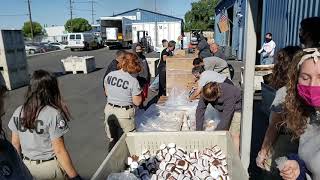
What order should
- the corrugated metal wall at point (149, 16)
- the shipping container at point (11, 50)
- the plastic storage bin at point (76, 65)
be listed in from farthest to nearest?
the corrugated metal wall at point (149, 16) < the plastic storage bin at point (76, 65) < the shipping container at point (11, 50)

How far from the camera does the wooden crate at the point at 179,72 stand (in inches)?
317

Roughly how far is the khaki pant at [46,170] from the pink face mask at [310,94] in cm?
226

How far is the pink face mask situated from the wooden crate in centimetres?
598

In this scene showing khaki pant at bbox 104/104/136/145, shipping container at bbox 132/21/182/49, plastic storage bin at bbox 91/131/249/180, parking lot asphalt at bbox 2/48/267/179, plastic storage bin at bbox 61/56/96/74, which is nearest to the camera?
plastic storage bin at bbox 91/131/249/180

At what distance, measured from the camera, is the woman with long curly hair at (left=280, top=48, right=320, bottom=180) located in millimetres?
1946

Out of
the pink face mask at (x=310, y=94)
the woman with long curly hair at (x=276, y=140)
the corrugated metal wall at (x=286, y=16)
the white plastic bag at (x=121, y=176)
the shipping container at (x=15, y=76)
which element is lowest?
the shipping container at (x=15, y=76)

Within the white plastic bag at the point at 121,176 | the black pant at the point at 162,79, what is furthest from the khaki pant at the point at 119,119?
the black pant at the point at 162,79

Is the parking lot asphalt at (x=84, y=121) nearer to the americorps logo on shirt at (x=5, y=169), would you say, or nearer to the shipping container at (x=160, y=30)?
the americorps logo on shirt at (x=5, y=169)

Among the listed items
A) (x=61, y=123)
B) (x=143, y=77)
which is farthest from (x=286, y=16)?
(x=61, y=123)

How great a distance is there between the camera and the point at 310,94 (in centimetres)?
196

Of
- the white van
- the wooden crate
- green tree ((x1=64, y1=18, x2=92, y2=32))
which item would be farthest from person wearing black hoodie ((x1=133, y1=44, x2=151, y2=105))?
green tree ((x1=64, y1=18, x2=92, y2=32))

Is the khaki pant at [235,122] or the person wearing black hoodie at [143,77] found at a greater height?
the person wearing black hoodie at [143,77]

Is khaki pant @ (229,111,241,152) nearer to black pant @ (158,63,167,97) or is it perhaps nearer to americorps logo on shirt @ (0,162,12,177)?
americorps logo on shirt @ (0,162,12,177)

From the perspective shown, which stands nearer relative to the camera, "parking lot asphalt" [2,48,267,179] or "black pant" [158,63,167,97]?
"parking lot asphalt" [2,48,267,179]
